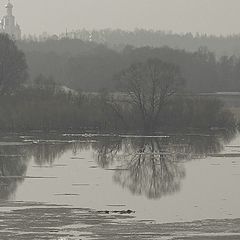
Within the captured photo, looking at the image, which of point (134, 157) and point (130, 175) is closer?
point (130, 175)

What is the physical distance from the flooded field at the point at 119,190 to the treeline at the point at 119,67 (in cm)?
5190

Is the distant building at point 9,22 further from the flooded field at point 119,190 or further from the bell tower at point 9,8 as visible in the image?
the flooded field at point 119,190

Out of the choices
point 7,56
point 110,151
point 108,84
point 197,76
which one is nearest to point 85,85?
point 108,84

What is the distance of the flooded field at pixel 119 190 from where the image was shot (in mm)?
16716

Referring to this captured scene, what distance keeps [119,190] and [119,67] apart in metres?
71.6

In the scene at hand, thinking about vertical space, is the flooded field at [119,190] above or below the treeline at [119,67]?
below

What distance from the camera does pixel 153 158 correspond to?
30.9 m

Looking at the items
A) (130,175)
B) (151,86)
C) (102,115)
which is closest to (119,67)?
(151,86)

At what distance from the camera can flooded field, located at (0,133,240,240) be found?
16716mm

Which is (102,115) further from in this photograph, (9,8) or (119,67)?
(9,8)

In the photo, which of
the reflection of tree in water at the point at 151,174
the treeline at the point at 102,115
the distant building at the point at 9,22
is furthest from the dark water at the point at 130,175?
the distant building at the point at 9,22

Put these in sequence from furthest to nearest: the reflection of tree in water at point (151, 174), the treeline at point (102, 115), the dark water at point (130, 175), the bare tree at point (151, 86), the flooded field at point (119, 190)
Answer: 1. the bare tree at point (151, 86)
2. the treeline at point (102, 115)
3. the reflection of tree in water at point (151, 174)
4. the dark water at point (130, 175)
5. the flooded field at point (119, 190)

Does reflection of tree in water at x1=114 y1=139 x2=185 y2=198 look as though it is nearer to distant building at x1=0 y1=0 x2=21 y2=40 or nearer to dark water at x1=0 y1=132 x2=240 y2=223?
dark water at x1=0 y1=132 x2=240 y2=223

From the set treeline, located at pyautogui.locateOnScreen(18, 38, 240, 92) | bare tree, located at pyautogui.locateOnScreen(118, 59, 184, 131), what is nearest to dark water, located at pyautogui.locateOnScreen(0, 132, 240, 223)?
bare tree, located at pyautogui.locateOnScreen(118, 59, 184, 131)
